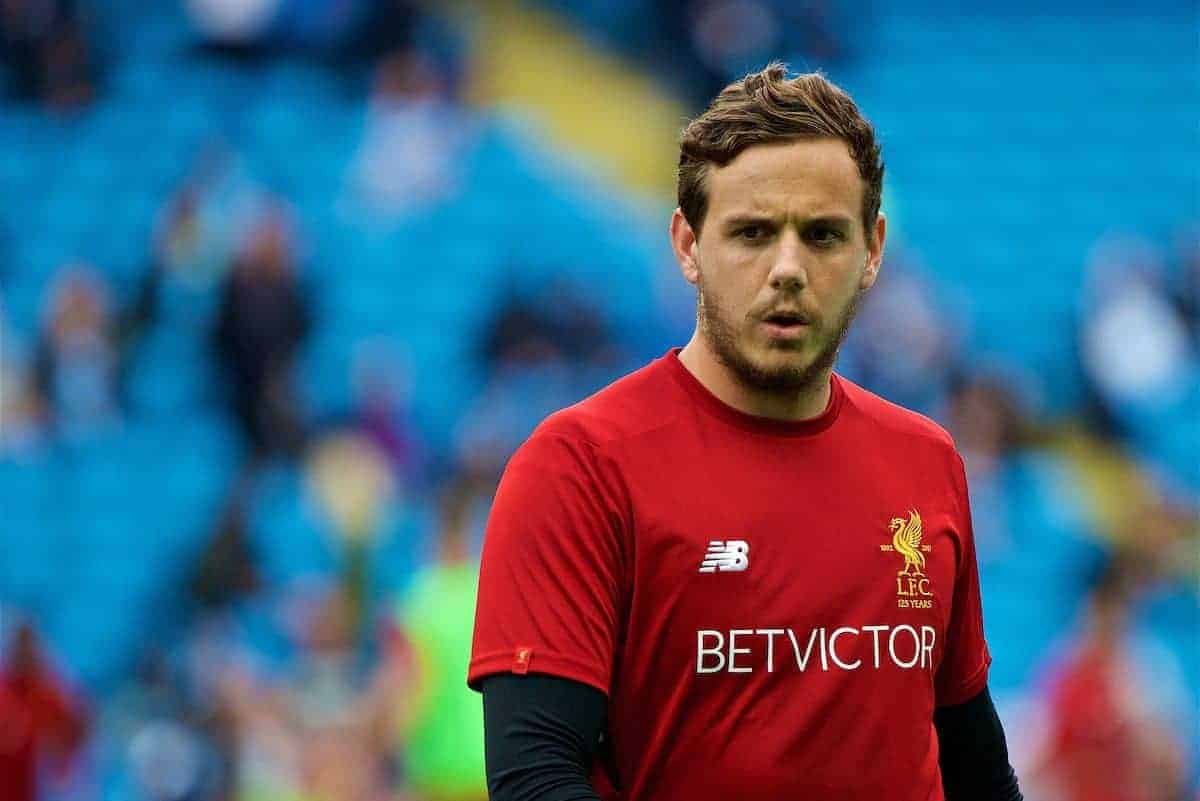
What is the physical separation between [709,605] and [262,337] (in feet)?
23.7

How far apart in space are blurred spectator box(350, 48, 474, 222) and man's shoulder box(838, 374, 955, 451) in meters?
7.27

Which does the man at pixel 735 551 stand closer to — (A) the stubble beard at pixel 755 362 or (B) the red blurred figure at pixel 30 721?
(A) the stubble beard at pixel 755 362

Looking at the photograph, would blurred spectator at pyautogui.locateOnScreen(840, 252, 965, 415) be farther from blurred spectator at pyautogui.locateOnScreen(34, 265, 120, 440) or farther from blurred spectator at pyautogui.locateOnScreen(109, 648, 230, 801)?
blurred spectator at pyautogui.locateOnScreen(34, 265, 120, 440)

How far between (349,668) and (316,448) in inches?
55.1

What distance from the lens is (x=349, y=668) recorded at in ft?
27.3

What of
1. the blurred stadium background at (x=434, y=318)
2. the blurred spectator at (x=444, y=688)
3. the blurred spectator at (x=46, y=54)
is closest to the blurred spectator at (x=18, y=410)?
the blurred stadium background at (x=434, y=318)

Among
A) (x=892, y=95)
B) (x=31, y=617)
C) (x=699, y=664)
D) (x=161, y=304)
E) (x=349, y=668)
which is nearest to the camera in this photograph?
(x=699, y=664)

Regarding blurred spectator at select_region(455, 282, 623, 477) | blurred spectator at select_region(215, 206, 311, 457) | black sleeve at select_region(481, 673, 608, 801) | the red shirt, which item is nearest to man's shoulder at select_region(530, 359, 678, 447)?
the red shirt

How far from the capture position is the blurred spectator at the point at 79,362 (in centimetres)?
952

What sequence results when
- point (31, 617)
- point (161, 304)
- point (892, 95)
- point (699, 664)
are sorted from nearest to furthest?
point (699, 664) < point (31, 617) < point (161, 304) < point (892, 95)

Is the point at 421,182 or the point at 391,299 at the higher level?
the point at 421,182

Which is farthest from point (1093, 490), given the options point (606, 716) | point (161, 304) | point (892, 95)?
point (606, 716)

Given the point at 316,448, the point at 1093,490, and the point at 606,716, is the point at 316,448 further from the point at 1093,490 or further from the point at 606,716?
the point at 606,716

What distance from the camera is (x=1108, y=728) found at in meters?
8.12
